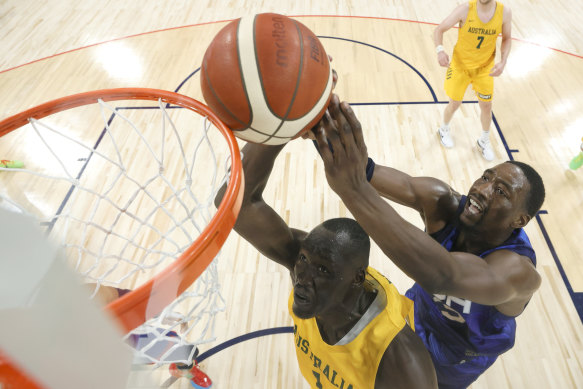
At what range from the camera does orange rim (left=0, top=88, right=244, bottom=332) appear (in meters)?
0.85

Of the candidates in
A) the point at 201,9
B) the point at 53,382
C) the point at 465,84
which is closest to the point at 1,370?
the point at 53,382

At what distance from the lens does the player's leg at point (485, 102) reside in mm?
3756

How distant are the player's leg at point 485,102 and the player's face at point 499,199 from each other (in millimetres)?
Result: 2436

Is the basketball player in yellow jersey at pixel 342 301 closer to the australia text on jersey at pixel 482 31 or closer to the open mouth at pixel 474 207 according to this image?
the open mouth at pixel 474 207

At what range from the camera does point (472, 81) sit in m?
3.84

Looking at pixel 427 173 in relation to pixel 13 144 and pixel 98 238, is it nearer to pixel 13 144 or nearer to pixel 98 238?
pixel 98 238

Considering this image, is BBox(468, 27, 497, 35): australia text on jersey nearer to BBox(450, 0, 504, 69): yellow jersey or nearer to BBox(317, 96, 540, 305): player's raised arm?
BBox(450, 0, 504, 69): yellow jersey

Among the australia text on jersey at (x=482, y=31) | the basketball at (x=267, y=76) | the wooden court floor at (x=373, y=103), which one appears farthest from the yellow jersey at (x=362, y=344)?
the australia text on jersey at (x=482, y=31)

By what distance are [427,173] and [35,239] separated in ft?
12.4

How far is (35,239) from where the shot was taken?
40 cm

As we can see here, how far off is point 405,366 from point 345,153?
2.60 feet

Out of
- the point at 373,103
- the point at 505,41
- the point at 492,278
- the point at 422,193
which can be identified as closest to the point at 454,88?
the point at 505,41

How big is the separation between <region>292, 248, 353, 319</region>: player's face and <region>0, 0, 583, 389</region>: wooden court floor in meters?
1.29

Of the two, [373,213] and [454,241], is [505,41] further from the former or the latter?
[373,213]
